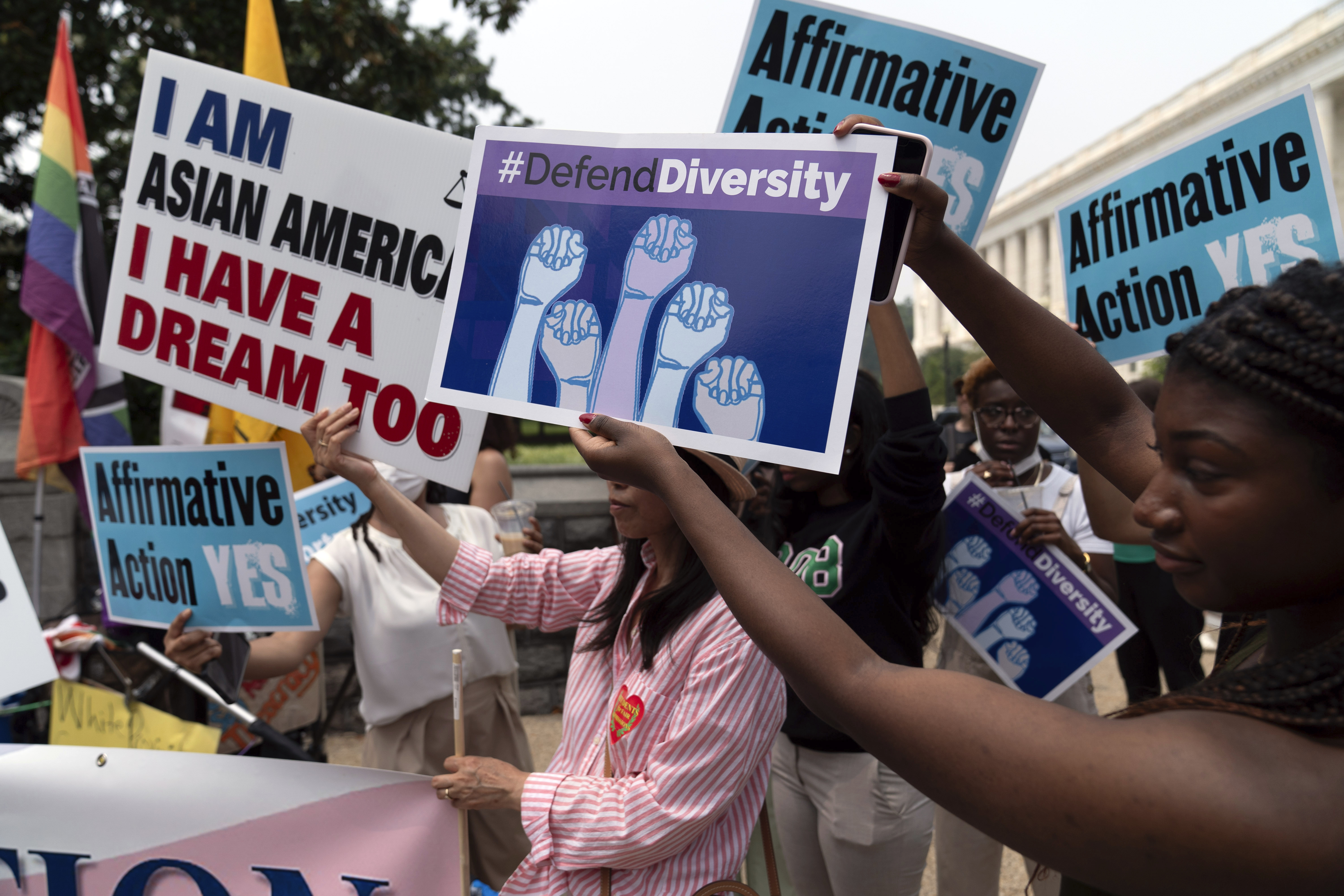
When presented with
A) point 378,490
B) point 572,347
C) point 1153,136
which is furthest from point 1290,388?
point 1153,136

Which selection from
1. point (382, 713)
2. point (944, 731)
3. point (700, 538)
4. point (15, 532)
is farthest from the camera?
point (15, 532)

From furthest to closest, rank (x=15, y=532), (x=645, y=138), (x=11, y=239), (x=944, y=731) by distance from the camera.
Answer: (x=11, y=239) → (x=15, y=532) → (x=645, y=138) → (x=944, y=731)

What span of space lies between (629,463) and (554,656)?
5.00 metres

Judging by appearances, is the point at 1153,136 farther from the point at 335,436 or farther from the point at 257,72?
the point at 335,436

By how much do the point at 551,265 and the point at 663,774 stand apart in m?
0.96

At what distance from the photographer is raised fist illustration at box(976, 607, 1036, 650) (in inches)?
108

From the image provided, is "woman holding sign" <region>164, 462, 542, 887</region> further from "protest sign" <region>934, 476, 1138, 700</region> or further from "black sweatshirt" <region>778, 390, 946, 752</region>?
"protest sign" <region>934, 476, 1138, 700</region>

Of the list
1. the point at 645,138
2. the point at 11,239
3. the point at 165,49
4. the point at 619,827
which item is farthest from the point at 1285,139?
the point at 11,239

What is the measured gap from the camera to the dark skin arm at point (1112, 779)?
81cm

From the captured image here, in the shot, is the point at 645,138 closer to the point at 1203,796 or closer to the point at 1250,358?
the point at 1250,358

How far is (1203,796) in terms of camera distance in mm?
806

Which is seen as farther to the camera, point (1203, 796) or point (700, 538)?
point (700, 538)

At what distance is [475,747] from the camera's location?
10.9ft

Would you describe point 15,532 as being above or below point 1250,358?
above
